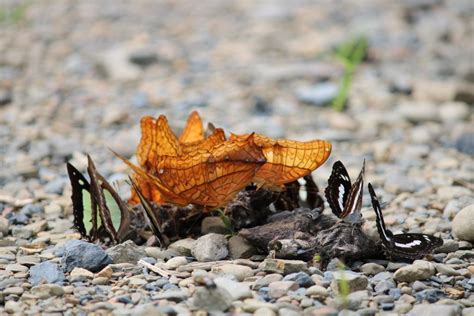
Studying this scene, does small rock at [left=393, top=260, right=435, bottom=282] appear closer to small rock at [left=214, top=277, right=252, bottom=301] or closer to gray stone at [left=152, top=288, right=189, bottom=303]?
small rock at [left=214, top=277, right=252, bottom=301]

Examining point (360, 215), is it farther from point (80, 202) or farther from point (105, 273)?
point (80, 202)

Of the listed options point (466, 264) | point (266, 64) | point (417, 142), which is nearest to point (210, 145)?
point (466, 264)

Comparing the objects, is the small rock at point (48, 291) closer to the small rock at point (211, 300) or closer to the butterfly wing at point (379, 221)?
the small rock at point (211, 300)

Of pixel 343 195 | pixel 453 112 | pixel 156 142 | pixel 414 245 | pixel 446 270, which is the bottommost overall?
pixel 446 270

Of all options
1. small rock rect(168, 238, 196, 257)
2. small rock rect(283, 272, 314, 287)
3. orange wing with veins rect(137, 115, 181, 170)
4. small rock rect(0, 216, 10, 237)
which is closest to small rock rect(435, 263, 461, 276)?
small rock rect(283, 272, 314, 287)

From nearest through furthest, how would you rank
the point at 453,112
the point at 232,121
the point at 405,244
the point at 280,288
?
the point at 280,288 → the point at 405,244 → the point at 232,121 → the point at 453,112

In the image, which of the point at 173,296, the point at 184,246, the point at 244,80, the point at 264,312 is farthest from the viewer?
the point at 244,80

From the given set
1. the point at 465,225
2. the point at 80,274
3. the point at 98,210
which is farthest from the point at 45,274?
the point at 465,225
